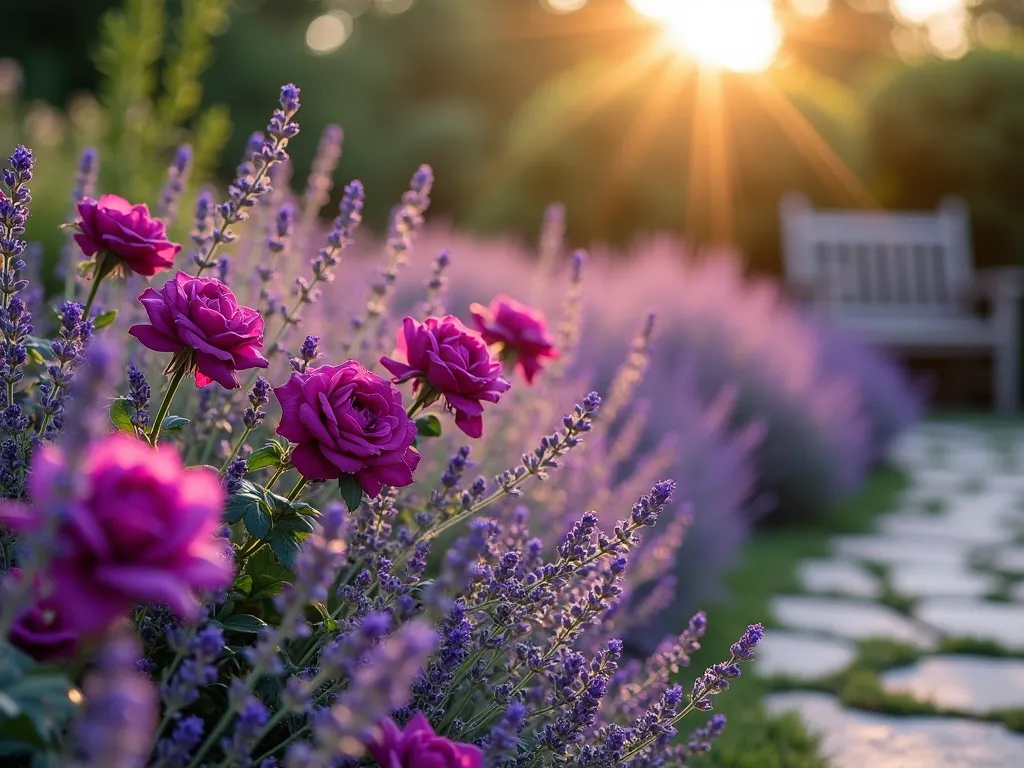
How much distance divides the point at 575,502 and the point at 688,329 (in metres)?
2.16

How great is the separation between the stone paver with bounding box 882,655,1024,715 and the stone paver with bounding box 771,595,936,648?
15 centimetres

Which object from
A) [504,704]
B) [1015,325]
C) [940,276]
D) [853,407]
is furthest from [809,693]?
[940,276]

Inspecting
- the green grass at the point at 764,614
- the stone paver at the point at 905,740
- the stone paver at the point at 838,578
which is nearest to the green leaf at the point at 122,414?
the green grass at the point at 764,614

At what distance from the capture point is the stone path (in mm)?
1971

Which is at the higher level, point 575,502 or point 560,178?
point 560,178

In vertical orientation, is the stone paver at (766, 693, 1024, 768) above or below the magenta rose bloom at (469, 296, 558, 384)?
below

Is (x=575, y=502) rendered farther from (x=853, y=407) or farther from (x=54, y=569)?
(x=853, y=407)

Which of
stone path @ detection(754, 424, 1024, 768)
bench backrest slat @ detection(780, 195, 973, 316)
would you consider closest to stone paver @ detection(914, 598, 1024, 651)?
stone path @ detection(754, 424, 1024, 768)

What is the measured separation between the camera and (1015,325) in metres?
7.39

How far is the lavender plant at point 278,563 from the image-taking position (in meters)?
0.62

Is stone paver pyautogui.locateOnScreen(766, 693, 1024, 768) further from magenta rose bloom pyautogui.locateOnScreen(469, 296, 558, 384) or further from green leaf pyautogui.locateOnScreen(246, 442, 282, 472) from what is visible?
green leaf pyautogui.locateOnScreen(246, 442, 282, 472)

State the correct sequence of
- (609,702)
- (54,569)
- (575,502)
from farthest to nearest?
(575,502), (609,702), (54,569)

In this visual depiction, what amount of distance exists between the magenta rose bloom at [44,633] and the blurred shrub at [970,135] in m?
9.77

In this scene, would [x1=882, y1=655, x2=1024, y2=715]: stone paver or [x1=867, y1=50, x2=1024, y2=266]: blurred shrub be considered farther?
[x1=867, y1=50, x2=1024, y2=266]: blurred shrub
